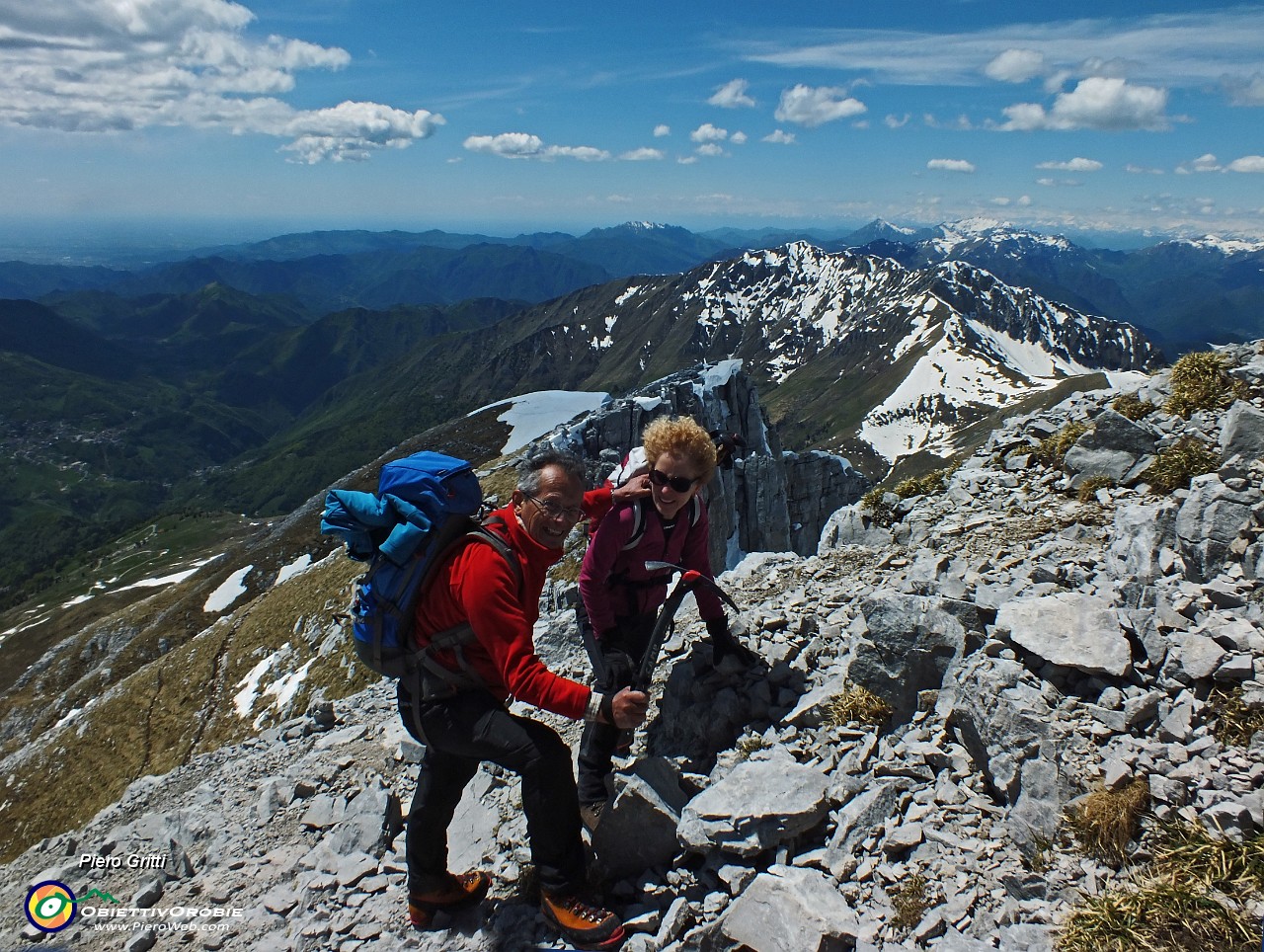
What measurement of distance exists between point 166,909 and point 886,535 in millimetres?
13830

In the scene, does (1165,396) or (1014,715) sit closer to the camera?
(1014,715)

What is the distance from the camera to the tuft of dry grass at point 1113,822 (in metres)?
4.65

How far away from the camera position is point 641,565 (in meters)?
8.18

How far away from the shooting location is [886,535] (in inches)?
576

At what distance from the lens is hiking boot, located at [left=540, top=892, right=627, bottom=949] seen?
5.91 meters

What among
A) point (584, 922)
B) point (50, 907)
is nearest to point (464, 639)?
point (584, 922)

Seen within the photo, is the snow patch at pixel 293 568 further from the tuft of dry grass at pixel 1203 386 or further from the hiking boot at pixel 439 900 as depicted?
the tuft of dry grass at pixel 1203 386

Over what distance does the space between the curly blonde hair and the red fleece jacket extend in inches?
73.6

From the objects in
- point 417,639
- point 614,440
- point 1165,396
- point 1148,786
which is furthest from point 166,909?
point 614,440

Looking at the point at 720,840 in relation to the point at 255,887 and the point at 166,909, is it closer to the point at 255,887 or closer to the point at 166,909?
the point at 255,887

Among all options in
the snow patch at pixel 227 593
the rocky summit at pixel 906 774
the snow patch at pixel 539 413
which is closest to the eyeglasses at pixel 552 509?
the rocky summit at pixel 906 774

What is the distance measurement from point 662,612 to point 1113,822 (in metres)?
4.60

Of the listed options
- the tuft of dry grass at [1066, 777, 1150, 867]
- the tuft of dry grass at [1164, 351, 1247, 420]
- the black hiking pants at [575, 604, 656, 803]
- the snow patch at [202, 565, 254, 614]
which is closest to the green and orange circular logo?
the black hiking pants at [575, 604, 656, 803]

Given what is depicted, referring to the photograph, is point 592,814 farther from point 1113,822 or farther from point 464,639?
point 1113,822
